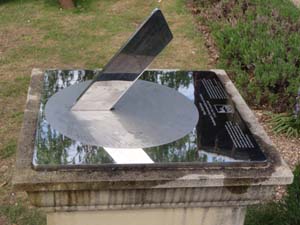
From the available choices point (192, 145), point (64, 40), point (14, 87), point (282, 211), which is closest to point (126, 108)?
point (192, 145)

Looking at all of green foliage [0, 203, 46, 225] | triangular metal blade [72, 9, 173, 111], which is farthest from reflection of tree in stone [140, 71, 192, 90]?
green foliage [0, 203, 46, 225]

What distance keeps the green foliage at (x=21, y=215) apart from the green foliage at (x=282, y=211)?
1271mm

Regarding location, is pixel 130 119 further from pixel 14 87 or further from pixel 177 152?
pixel 14 87

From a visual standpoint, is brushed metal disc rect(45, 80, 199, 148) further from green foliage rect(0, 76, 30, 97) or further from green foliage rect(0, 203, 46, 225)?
green foliage rect(0, 76, 30, 97)

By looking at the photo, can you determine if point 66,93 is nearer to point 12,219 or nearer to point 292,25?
point 12,219

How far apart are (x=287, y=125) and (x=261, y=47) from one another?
2.91ft

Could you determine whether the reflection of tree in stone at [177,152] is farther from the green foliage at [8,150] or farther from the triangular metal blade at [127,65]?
the green foliage at [8,150]

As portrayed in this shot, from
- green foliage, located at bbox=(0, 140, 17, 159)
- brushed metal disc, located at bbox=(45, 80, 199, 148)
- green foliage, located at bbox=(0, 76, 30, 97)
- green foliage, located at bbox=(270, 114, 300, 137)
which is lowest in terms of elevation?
green foliage, located at bbox=(0, 76, 30, 97)

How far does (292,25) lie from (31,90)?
3.50 metres

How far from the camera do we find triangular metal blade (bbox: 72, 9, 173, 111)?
2037 millimetres

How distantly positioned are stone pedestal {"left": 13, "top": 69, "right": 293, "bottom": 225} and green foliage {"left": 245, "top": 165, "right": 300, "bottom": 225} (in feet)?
2.21

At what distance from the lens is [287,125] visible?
407 centimetres

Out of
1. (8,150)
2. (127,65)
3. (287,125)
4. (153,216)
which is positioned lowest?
(8,150)

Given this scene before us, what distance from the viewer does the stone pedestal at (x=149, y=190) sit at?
184 centimetres
